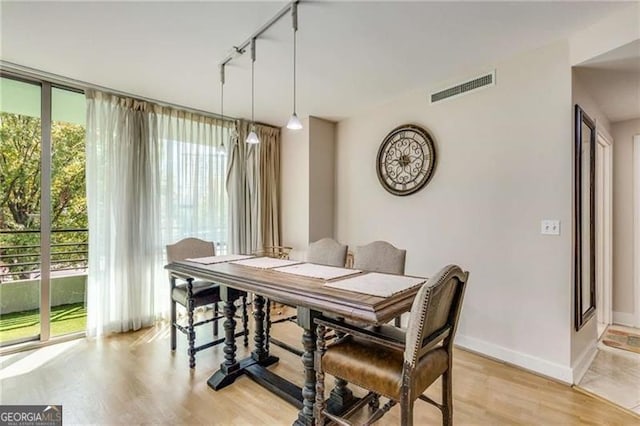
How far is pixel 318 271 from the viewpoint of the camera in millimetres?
2240

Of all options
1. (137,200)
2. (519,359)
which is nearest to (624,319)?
(519,359)

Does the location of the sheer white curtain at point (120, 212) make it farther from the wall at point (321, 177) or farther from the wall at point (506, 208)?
the wall at point (506, 208)

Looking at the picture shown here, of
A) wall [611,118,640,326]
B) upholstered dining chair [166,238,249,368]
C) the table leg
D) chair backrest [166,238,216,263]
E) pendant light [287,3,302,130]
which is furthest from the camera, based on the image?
wall [611,118,640,326]

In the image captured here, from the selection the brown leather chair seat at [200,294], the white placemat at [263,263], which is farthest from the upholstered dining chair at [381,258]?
the brown leather chair seat at [200,294]

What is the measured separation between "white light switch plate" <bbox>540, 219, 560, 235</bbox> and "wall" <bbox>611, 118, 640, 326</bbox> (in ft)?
6.66

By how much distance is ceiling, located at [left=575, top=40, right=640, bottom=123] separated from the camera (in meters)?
2.13

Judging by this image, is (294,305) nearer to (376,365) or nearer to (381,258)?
(376,365)

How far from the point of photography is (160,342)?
3039mm

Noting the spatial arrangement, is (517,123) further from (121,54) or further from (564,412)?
(121,54)

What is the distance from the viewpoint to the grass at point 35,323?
3207mm

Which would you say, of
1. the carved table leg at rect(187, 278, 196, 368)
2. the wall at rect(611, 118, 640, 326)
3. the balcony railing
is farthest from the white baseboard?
the balcony railing

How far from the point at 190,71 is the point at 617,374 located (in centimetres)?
433

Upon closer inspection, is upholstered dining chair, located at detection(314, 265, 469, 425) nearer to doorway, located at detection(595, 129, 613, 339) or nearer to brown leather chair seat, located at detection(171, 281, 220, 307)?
brown leather chair seat, located at detection(171, 281, 220, 307)

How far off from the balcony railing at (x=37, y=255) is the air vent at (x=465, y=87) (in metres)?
3.94
